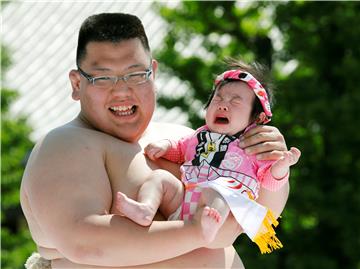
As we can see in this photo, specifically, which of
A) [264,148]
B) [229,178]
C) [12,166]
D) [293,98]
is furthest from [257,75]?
[12,166]

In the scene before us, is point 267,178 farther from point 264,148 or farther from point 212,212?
point 212,212

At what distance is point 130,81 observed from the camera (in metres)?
2.75

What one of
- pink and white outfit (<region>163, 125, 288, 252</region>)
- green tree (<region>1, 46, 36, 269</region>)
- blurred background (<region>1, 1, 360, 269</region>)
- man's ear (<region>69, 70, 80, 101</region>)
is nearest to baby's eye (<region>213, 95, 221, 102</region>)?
pink and white outfit (<region>163, 125, 288, 252</region>)

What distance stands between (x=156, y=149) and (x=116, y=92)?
0.85 feet

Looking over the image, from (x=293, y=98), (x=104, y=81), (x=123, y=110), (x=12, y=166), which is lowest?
(x=12, y=166)

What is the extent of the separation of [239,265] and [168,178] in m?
0.45

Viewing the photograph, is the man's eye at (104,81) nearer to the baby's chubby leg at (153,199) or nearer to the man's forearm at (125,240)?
the baby's chubby leg at (153,199)

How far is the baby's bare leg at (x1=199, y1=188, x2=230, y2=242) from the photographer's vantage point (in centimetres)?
247

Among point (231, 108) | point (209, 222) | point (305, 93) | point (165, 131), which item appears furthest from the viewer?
point (305, 93)

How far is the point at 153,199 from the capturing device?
2.60 meters

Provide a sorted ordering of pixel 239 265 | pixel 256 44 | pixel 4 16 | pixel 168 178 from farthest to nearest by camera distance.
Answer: pixel 4 16, pixel 256 44, pixel 239 265, pixel 168 178

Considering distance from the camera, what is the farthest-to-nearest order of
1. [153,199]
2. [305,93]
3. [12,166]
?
[12,166]
[305,93]
[153,199]

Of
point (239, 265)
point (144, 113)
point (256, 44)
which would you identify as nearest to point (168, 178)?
point (144, 113)

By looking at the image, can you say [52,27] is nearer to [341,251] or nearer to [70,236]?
[341,251]
